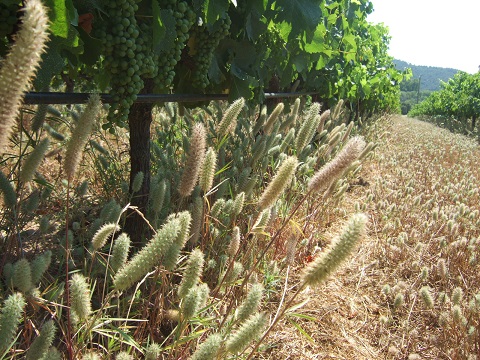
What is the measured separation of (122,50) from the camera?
1451mm

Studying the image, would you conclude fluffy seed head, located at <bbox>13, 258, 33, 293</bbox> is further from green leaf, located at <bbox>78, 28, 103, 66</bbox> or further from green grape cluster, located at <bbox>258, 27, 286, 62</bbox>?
green grape cluster, located at <bbox>258, 27, 286, 62</bbox>

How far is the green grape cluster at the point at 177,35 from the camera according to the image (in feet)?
5.28

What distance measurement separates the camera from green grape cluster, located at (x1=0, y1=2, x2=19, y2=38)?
112 centimetres

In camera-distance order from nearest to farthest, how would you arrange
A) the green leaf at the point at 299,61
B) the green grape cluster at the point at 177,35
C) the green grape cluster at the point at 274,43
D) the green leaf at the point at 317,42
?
the green grape cluster at the point at 177,35, the green grape cluster at the point at 274,43, the green leaf at the point at 317,42, the green leaf at the point at 299,61

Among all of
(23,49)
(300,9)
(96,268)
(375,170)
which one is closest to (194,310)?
(96,268)

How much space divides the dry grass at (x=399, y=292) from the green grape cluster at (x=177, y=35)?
1209 millimetres

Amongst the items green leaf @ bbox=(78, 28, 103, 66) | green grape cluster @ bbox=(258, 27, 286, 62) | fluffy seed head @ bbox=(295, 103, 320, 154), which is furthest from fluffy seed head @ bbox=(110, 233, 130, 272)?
green grape cluster @ bbox=(258, 27, 286, 62)

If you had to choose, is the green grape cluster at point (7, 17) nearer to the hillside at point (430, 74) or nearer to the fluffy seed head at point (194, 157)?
the fluffy seed head at point (194, 157)

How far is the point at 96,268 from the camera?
1.65 metres

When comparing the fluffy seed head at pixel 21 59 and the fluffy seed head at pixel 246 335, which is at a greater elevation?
the fluffy seed head at pixel 21 59

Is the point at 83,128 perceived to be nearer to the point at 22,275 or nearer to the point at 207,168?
the point at 22,275

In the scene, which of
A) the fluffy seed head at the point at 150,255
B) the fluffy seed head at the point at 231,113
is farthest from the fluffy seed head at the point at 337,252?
the fluffy seed head at the point at 231,113

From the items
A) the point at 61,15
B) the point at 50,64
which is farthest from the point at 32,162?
the point at 61,15

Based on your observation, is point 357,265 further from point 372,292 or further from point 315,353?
point 315,353
